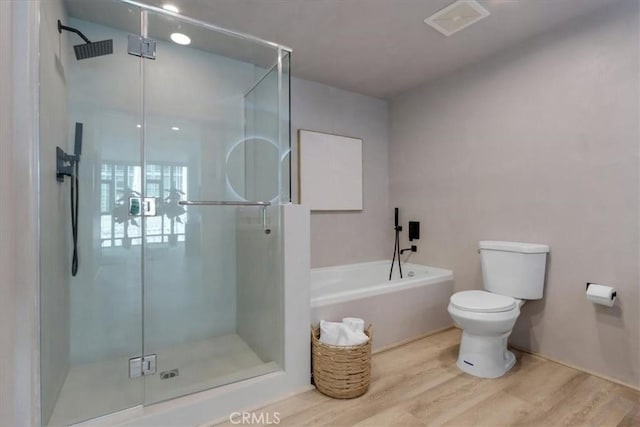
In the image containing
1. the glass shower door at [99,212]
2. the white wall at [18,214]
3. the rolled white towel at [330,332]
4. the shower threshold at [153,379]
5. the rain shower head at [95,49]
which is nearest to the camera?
the white wall at [18,214]

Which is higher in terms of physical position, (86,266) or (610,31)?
(610,31)

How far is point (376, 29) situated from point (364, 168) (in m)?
1.47

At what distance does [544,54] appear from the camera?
2260 millimetres

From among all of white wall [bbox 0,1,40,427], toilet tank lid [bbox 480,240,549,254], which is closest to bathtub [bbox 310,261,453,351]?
toilet tank lid [bbox 480,240,549,254]

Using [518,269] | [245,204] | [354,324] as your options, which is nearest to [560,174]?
[518,269]

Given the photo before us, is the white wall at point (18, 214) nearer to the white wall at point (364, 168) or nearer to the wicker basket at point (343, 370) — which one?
the wicker basket at point (343, 370)

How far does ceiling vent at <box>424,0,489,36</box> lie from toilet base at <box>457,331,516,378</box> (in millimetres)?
2099

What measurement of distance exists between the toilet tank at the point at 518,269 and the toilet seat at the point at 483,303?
144 mm

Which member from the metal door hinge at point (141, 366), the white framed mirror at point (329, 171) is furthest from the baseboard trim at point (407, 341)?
the metal door hinge at point (141, 366)

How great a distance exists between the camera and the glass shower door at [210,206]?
6.97 ft

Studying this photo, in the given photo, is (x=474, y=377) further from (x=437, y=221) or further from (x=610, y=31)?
(x=610, y=31)

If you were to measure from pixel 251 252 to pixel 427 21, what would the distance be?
2040mm

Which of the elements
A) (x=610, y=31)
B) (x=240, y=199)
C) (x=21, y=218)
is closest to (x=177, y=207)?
(x=240, y=199)

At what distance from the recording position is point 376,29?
2.20 meters
